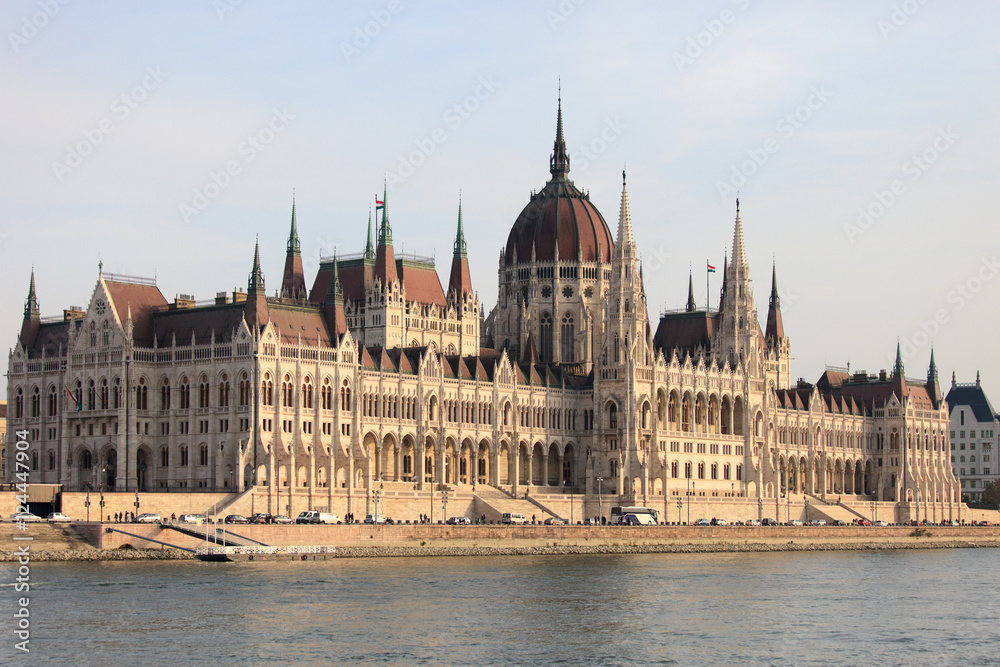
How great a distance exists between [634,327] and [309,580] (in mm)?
69934

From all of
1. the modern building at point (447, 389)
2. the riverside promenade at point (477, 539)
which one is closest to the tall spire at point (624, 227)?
the modern building at point (447, 389)

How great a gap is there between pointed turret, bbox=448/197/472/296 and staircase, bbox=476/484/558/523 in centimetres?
2679

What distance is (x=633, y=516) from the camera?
144 meters

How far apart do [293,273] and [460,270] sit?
1591 centimetres

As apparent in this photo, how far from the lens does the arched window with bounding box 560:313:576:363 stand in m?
179

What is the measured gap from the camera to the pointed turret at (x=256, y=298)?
135 meters

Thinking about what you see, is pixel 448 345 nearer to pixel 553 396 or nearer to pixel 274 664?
pixel 553 396

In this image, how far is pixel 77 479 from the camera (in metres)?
140

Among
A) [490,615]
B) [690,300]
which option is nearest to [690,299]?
[690,300]

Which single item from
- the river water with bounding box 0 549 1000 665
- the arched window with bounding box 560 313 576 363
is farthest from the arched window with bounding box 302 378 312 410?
the arched window with bounding box 560 313 576 363

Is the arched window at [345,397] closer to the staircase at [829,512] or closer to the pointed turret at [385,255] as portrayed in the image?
the pointed turret at [385,255]

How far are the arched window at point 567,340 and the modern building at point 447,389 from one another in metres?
0.20

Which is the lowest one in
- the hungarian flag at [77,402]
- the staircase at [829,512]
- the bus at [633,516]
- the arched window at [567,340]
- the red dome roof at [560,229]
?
the staircase at [829,512]

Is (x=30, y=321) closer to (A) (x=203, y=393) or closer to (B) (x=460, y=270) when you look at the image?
(A) (x=203, y=393)
